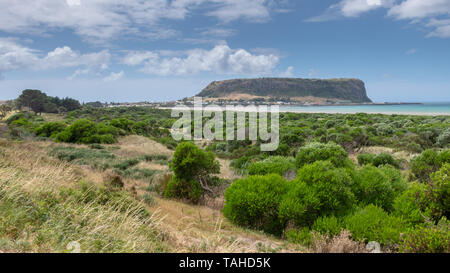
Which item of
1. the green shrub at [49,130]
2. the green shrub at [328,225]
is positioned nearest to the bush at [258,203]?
the green shrub at [328,225]

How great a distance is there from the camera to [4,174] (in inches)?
258

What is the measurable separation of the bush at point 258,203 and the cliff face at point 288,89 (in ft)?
525

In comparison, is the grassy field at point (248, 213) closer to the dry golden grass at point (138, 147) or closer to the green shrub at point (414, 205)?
the green shrub at point (414, 205)

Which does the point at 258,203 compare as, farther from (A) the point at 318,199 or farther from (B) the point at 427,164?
(B) the point at 427,164

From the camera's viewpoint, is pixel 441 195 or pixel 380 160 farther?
pixel 380 160

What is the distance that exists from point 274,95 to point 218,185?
161838 mm

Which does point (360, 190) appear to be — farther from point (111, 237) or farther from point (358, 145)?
point (358, 145)

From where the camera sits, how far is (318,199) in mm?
6789

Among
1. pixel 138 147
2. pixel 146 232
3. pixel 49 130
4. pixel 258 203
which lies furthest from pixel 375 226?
pixel 49 130

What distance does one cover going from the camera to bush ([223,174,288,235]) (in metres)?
7.42

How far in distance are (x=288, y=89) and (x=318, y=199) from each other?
175009 mm

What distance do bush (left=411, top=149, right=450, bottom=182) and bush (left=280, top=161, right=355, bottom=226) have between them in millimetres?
6051

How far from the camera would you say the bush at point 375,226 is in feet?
18.1

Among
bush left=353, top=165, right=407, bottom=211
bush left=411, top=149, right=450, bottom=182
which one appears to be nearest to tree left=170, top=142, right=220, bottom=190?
bush left=353, top=165, right=407, bottom=211
